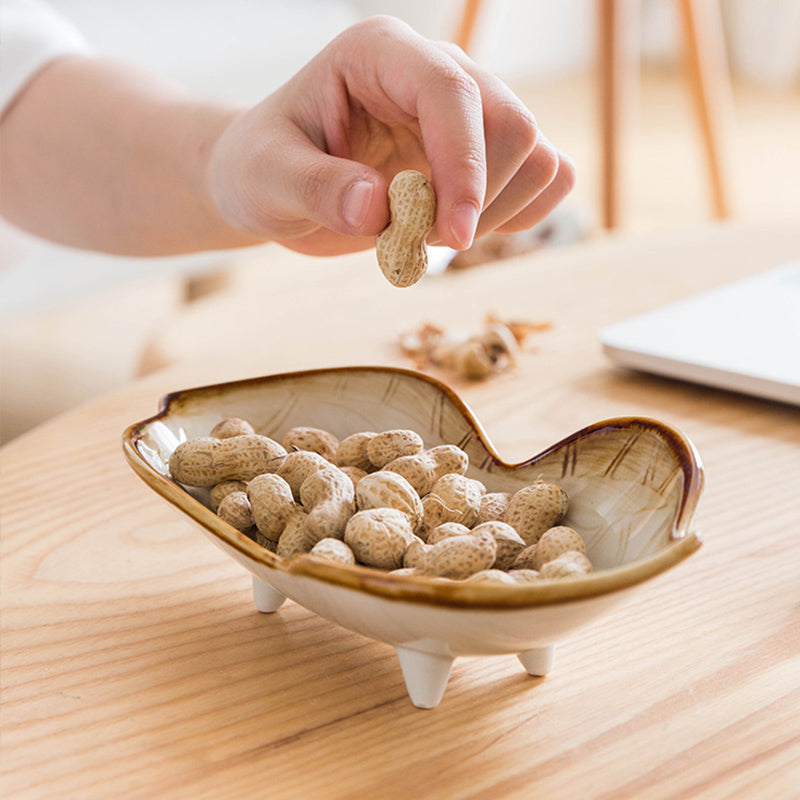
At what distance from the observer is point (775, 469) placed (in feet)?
2.20

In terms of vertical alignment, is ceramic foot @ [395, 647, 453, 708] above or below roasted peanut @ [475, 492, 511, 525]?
below

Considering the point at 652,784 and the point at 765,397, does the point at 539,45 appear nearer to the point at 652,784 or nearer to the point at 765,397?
the point at 765,397

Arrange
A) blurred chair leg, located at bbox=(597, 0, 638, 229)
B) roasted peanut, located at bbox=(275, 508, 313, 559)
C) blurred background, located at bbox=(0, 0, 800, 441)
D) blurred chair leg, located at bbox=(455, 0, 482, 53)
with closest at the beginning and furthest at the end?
roasted peanut, located at bbox=(275, 508, 313, 559), blurred background, located at bbox=(0, 0, 800, 441), blurred chair leg, located at bbox=(597, 0, 638, 229), blurred chair leg, located at bbox=(455, 0, 482, 53)

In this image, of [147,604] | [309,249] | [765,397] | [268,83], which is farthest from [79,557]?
[268,83]

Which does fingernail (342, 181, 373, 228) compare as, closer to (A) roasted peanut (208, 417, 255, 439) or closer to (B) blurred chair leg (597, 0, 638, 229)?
(A) roasted peanut (208, 417, 255, 439)

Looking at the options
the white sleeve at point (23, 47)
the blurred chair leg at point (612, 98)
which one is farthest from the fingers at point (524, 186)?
the blurred chair leg at point (612, 98)

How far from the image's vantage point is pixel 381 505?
1.55ft

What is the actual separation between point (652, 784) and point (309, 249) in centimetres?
51

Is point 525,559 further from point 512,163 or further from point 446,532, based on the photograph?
point 512,163

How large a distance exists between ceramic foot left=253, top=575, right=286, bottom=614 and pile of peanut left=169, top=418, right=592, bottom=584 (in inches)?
1.3

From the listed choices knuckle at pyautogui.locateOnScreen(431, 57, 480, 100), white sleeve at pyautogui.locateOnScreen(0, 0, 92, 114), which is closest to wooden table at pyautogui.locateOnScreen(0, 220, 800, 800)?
knuckle at pyautogui.locateOnScreen(431, 57, 480, 100)

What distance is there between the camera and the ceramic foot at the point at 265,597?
515 mm

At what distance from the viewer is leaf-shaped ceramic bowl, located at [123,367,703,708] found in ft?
1.22

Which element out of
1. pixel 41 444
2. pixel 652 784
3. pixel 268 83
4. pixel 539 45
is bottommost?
pixel 539 45
